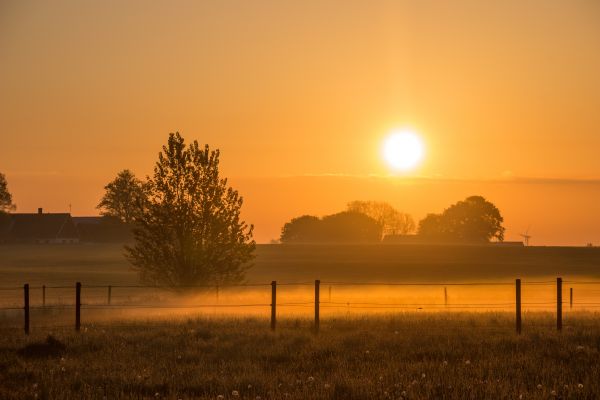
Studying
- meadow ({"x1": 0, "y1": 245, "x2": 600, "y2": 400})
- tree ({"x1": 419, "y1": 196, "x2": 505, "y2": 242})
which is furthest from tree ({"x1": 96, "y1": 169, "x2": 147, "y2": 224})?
meadow ({"x1": 0, "y1": 245, "x2": 600, "y2": 400})

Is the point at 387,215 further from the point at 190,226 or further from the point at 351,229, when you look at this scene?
the point at 190,226

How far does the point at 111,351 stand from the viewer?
19969 millimetres

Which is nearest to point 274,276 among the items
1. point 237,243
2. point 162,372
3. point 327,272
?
point 327,272

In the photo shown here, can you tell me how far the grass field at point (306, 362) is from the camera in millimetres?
14852

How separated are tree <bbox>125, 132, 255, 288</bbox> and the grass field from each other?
1633 centimetres

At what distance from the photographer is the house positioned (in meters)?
127

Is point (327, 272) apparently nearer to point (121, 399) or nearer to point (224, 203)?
point (224, 203)

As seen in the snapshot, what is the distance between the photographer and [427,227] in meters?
152

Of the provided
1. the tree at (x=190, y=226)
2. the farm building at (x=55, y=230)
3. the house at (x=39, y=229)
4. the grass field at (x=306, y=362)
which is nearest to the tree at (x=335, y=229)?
the farm building at (x=55, y=230)

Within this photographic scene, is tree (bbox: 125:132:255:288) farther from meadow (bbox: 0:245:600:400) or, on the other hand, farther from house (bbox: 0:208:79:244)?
house (bbox: 0:208:79:244)

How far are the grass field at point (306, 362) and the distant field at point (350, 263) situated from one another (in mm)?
51077

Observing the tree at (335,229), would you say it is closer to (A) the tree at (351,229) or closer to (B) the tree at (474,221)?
(A) the tree at (351,229)

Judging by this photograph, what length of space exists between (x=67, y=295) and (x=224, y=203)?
847 inches

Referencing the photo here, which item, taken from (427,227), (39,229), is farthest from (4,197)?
(427,227)
